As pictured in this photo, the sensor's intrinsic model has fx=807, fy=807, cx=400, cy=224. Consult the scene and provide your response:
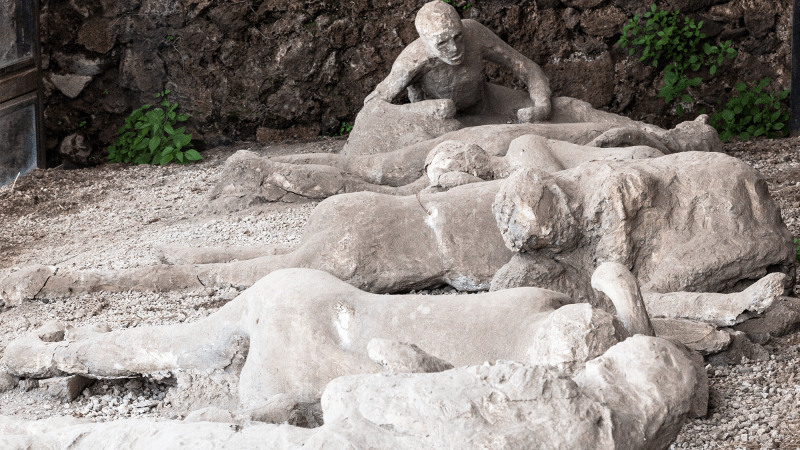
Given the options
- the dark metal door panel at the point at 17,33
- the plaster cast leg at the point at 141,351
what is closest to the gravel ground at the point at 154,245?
the plaster cast leg at the point at 141,351

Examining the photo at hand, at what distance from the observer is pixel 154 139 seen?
6926mm

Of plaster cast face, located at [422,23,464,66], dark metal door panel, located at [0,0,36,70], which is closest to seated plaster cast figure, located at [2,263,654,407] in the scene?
plaster cast face, located at [422,23,464,66]

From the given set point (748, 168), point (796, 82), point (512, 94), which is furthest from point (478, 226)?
point (796, 82)

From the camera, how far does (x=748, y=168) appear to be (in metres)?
3.23

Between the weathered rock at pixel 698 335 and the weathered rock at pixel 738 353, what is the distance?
3 cm

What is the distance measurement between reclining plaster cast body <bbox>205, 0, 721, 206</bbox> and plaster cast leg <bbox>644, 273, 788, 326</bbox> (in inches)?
59.1

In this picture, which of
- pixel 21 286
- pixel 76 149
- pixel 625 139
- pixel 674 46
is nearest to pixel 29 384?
pixel 21 286

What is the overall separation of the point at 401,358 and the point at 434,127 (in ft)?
10.8

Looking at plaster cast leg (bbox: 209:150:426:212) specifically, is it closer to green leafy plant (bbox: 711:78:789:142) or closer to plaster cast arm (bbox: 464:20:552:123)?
plaster cast arm (bbox: 464:20:552:123)

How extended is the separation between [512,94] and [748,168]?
260 cm

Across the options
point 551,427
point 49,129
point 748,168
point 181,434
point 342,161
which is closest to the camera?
point 551,427

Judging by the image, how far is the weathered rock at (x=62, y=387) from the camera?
282cm

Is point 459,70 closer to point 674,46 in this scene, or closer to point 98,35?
point 674,46

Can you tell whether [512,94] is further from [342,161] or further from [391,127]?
[342,161]
